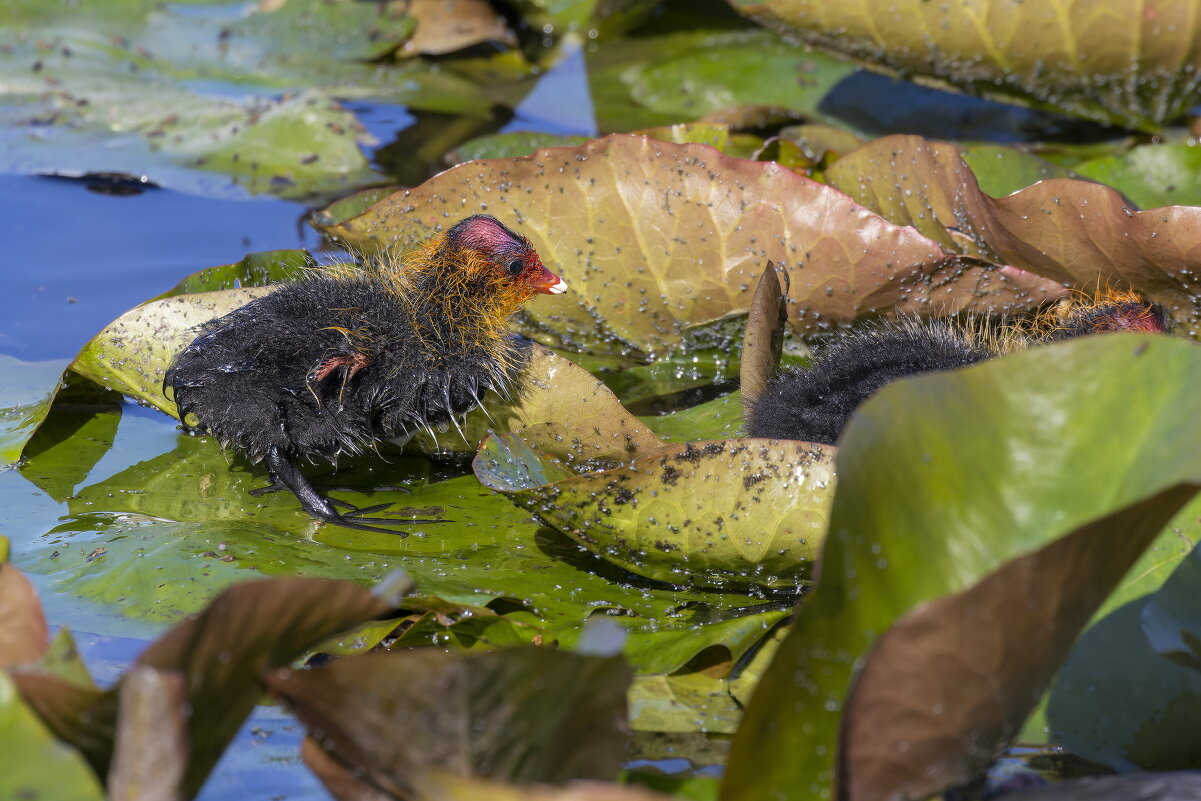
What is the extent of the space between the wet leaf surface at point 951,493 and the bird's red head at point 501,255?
168 cm

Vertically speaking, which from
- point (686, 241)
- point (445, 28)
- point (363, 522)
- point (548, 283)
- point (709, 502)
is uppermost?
point (445, 28)

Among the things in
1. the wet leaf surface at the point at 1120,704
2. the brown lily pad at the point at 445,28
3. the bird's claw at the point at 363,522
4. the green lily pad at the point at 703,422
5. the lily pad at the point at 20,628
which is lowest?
the bird's claw at the point at 363,522

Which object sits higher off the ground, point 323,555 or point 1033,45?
point 1033,45

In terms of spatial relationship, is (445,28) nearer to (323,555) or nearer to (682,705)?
(323,555)

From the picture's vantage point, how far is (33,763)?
1.27m

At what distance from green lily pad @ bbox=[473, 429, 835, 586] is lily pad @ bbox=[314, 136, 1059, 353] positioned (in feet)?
2.82

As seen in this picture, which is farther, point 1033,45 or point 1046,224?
point 1033,45

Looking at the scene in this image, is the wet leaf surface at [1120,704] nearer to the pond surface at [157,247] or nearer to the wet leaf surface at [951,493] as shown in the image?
the wet leaf surface at [951,493]

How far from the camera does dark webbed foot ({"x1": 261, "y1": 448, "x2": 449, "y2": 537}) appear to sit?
254 cm

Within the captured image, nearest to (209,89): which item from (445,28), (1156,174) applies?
(445,28)

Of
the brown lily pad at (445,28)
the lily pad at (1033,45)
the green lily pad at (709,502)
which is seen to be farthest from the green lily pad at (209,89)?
the green lily pad at (709,502)

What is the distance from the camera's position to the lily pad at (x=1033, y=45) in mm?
3486

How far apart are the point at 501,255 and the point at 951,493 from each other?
1.72 m

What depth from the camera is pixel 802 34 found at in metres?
3.80
